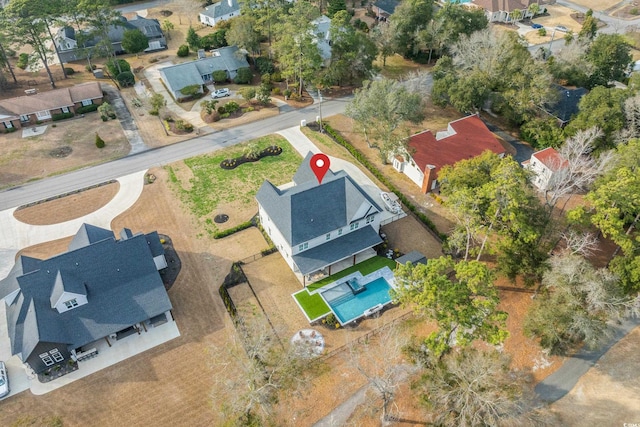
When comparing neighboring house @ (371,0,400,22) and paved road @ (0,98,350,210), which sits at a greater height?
neighboring house @ (371,0,400,22)

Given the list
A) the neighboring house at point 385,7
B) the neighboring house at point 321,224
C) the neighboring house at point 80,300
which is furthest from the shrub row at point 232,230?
the neighboring house at point 385,7

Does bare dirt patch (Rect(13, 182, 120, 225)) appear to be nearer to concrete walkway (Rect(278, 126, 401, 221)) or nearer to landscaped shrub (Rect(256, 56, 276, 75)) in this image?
concrete walkway (Rect(278, 126, 401, 221))

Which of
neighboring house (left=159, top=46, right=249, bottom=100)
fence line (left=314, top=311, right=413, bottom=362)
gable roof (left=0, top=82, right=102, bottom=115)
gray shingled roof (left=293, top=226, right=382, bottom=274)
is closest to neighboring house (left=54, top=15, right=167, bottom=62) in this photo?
gable roof (left=0, top=82, right=102, bottom=115)

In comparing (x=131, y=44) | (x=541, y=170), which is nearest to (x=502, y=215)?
(x=541, y=170)

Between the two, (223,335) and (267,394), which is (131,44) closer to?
(223,335)

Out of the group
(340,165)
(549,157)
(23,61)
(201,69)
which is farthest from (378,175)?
(23,61)

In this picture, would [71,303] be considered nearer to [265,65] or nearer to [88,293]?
[88,293]
